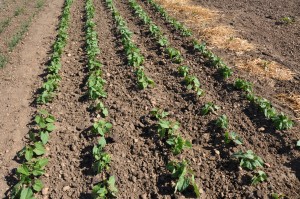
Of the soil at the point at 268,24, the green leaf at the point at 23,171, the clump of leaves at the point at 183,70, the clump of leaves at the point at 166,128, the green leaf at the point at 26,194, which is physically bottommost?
the green leaf at the point at 26,194

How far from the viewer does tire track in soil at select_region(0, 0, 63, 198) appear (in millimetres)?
→ 4801

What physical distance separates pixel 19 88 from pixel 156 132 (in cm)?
347

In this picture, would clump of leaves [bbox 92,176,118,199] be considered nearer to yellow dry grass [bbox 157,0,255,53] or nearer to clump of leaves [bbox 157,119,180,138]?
clump of leaves [bbox 157,119,180,138]

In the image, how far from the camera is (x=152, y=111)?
17.4ft

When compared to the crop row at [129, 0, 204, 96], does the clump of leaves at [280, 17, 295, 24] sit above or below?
above

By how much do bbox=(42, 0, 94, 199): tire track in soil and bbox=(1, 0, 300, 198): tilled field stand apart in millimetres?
16


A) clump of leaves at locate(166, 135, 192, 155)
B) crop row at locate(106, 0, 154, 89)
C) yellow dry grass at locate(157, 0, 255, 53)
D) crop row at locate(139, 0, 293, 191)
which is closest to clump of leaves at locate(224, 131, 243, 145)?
crop row at locate(139, 0, 293, 191)

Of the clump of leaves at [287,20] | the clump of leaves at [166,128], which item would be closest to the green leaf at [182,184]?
the clump of leaves at [166,128]

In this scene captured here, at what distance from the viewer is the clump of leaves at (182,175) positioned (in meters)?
3.87

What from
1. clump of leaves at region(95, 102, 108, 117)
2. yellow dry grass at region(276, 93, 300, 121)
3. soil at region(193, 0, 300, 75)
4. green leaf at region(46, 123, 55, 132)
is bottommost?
green leaf at region(46, 123, 55, 132)

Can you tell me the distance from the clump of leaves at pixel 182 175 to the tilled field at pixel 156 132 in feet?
0.07

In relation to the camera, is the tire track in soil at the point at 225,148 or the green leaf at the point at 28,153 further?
the green leaf at the point at 28,153

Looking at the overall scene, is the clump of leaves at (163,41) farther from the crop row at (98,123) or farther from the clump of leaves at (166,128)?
the clump of leaves at (166,128)

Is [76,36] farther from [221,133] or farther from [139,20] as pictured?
[221,133]
